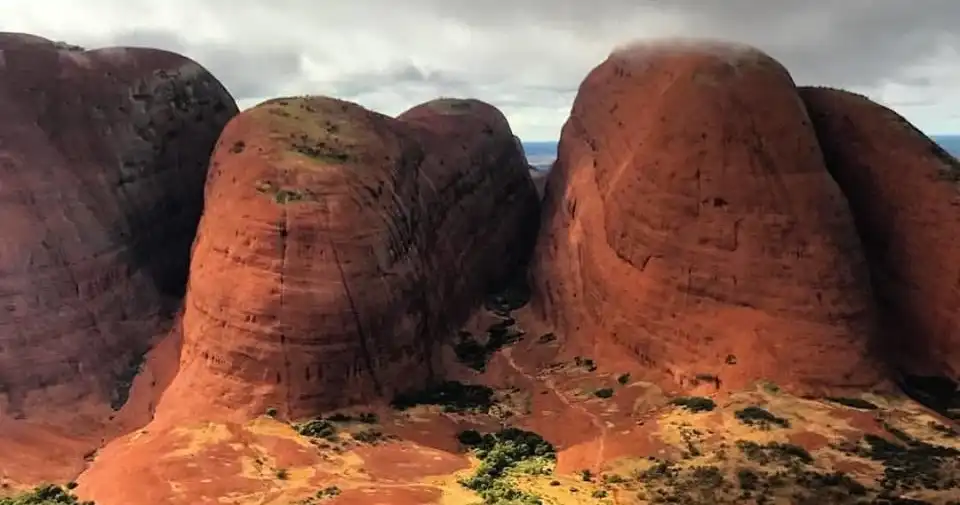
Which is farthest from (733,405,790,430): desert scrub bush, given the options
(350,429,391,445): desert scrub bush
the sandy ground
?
(350,429,391,445): desert scrub bush

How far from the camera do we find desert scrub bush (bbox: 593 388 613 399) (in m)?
36.0

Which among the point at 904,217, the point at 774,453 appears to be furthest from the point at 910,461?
the point at 904,217

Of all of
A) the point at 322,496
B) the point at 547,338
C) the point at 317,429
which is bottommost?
the point at 322,496

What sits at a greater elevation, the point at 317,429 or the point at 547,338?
the point at 547,338

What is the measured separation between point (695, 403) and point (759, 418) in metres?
2.68

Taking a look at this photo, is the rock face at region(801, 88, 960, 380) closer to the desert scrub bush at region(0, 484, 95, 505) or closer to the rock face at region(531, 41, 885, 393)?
the rock face at region(531, 41, 885, 393)

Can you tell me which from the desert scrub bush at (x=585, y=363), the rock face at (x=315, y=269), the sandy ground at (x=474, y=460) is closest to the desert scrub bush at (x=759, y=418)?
the sandy ground at (x=474, y=460)

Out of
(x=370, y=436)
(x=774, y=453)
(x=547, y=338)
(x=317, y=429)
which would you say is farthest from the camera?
(x=547, y=338)

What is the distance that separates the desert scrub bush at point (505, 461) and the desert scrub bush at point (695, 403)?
515 cm

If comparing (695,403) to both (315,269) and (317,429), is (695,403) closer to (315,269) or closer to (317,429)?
(317,429)

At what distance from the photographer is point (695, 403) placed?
107ft

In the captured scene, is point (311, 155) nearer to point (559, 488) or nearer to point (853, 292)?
point (559, 488)

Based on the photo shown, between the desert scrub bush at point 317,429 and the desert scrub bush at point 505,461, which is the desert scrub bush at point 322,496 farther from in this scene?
the desert scrub bush at point 317,429

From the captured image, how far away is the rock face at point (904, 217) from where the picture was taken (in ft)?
123
